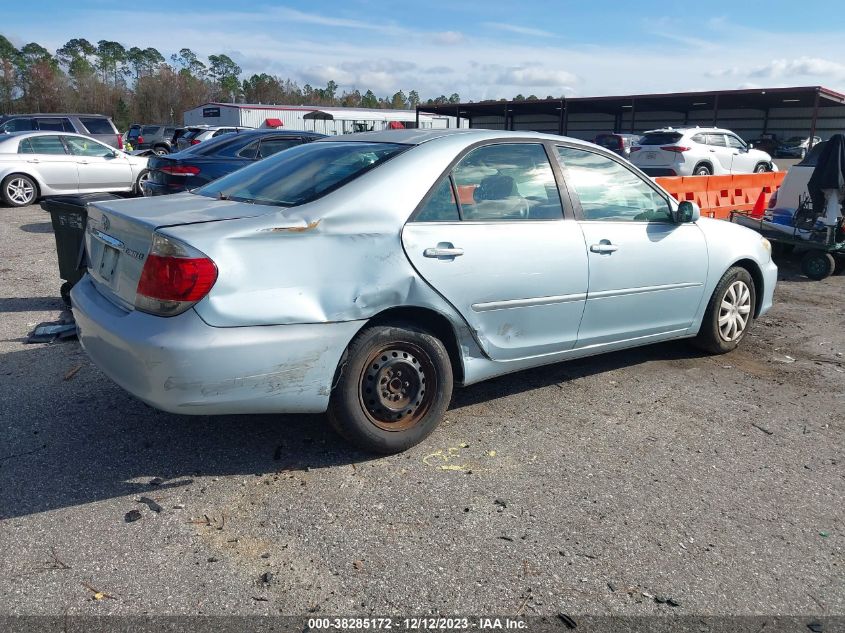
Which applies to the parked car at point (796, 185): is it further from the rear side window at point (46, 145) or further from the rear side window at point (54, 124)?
the rear side window at point (54, 124)

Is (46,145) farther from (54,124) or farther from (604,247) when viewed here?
(604,247)

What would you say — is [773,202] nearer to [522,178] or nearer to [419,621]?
[522,178]

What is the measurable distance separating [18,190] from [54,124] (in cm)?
541

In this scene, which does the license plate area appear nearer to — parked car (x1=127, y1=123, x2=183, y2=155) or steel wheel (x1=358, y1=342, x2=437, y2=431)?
steel wheel (x1=358, y1=342, x2=437, y2=431)

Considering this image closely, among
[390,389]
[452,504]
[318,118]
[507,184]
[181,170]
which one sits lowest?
[452,504]

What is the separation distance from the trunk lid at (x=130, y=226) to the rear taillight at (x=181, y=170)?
233 inches

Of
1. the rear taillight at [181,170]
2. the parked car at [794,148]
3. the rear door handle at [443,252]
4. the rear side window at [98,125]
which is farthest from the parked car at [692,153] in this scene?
the parked car at [794,148]

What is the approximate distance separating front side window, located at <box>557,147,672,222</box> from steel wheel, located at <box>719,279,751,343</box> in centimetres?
99

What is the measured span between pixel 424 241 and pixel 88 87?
3513 inches

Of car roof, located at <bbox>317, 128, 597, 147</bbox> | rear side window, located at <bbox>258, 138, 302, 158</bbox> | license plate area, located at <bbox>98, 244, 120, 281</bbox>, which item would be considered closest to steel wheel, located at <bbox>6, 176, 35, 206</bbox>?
rear side window, located at <bbox>258, 138, 302, 158</bbox>

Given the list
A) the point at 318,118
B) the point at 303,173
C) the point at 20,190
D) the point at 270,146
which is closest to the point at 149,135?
the point at 318,118

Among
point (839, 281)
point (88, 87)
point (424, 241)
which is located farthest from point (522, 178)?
point (88, 87)

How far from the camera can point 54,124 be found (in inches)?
738

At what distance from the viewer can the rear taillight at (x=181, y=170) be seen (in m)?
9.86
